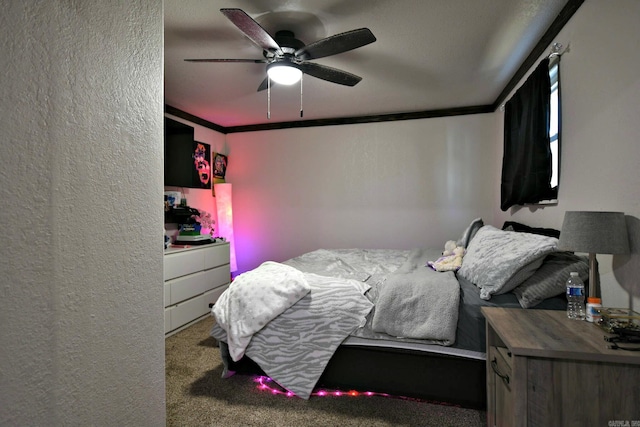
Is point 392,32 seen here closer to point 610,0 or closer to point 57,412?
point 610,0

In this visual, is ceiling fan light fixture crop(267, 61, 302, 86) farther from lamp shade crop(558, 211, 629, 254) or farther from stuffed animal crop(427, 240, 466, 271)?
lamp shade crop(558, 211, 629, 254)

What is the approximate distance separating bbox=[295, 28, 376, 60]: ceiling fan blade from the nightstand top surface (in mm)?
Answer: 1631

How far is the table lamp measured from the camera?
1325 millimetres

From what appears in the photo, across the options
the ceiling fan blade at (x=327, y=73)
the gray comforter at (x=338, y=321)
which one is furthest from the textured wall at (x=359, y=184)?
the gray comforter at (x=338, y=321)

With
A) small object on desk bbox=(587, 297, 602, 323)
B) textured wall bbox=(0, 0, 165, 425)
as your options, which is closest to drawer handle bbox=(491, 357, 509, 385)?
small object on desk bbox=(587, 297, 602, 323)

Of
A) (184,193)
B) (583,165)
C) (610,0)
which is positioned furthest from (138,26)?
(184,193)

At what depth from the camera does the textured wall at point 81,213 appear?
654mm

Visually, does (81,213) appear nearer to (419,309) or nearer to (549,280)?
(419,309)

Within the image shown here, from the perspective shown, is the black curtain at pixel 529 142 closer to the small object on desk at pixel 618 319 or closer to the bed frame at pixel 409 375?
the small object on desk at pixel 618 319

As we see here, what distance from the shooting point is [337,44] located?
2047 millimetres

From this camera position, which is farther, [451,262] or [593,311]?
[451,262]

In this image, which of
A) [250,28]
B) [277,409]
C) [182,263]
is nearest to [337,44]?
[250,28]

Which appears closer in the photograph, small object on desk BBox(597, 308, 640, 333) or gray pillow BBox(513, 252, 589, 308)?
small object on desk BBox(597, 308, 640, 333)

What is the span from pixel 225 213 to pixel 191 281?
1.47m
